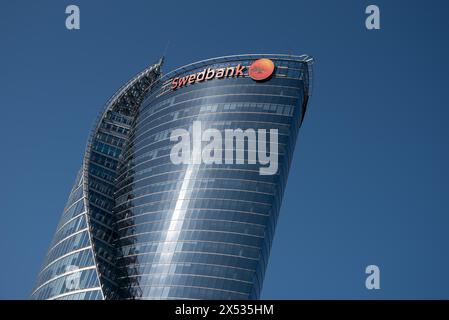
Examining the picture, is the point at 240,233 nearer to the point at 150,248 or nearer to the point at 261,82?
the point at 150,248

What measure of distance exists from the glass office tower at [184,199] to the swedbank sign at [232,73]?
34cm

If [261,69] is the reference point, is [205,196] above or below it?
below

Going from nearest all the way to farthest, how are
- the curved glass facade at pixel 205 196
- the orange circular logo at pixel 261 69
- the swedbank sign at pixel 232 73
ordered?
the curved glass facade at pixel 205 196 → the orange circular logo at pixel 261 69 → the swedbank sign at pixel 232 73

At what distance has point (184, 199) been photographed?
513ft

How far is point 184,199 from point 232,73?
1372 inches

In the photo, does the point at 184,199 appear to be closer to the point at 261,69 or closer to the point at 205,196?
the point at 205,196

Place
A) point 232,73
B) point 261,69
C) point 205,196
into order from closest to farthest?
point 205,196 < point 261,69 < point 232,73

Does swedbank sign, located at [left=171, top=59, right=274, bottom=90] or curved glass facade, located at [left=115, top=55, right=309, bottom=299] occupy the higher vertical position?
swedbank sign, located at [left=171, top=59, right=274, bottom=90]

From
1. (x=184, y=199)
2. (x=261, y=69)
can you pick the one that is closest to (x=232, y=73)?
(x=261, y=69)

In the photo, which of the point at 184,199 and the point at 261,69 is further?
the point at 261,69

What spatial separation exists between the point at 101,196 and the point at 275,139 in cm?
4415

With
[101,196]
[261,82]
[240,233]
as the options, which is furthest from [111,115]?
[240,233]

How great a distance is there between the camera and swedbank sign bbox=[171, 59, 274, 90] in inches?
6639

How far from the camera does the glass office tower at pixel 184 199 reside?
14362 centimetres
